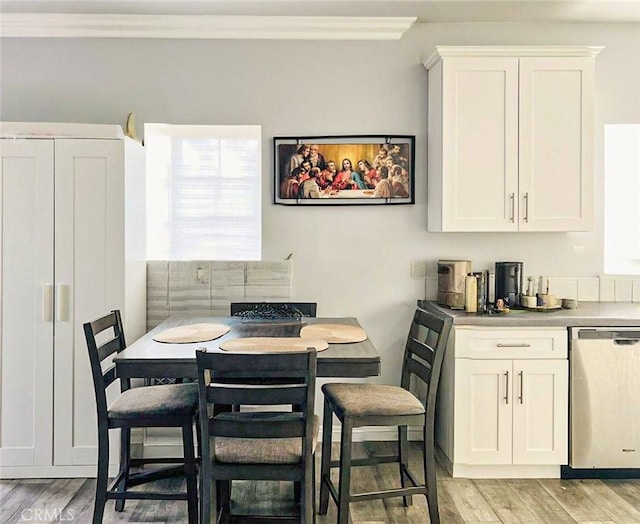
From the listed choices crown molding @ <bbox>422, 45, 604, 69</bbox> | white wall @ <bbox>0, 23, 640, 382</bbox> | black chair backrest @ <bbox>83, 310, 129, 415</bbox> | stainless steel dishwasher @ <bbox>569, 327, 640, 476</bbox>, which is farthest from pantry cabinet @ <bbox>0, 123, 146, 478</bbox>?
stainless steel dishwasher @ <bbox>569, 327, 640, 476</bbox>

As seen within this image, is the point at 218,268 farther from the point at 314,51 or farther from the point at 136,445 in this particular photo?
the point at 314,51

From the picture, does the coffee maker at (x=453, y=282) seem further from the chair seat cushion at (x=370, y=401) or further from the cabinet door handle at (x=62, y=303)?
the cabinet door handle at (x=62, y=303)

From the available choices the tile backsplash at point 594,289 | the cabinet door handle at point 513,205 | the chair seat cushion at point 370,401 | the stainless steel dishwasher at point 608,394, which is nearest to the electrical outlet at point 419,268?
the tile backsplash at point 594,289

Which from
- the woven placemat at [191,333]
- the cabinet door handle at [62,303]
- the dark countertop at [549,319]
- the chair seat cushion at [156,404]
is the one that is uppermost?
the cabinet door handle at [62,303]

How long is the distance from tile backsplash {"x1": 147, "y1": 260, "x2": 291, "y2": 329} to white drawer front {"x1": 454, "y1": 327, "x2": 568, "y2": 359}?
3.97 ft

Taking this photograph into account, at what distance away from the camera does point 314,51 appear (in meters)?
3.72

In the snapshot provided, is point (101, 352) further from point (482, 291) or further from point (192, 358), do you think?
point (482, 291)

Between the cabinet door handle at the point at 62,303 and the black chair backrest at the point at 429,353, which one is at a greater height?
the cabinet door handle at the point at 62,303

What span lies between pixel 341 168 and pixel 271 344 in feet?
5.14

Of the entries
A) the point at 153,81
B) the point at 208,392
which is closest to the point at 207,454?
the point at 208,392

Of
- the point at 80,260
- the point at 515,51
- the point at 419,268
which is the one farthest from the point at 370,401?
the point at 515,51

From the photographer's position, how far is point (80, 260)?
3178mm

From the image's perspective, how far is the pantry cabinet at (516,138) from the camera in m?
3.38

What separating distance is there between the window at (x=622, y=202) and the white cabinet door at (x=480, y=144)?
0.92m
